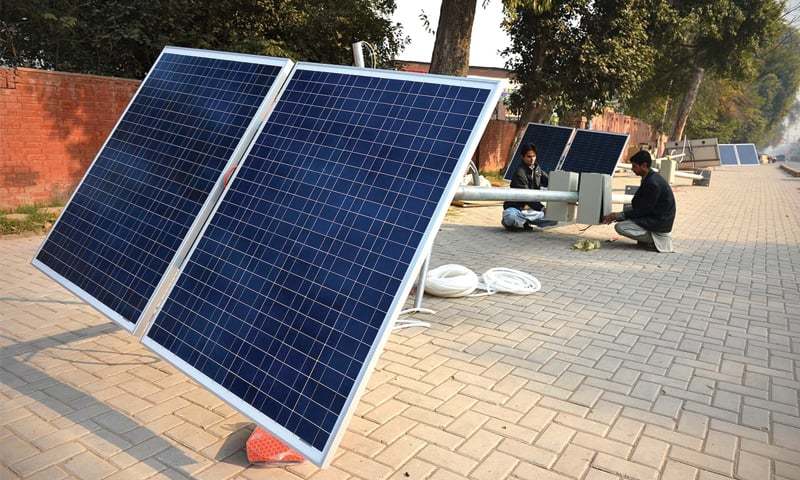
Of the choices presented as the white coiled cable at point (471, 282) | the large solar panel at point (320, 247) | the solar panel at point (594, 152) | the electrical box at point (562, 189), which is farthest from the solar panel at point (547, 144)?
the large solar panel at point (320, 247)

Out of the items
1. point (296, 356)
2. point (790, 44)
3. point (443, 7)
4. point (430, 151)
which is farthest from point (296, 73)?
point (790, 44)

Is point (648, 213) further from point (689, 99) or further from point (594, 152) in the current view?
point (689, 99)

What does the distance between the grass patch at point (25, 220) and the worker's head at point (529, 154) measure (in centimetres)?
754

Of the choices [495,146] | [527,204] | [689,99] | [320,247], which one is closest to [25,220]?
[320,247]

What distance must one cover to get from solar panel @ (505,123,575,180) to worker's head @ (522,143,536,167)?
3.66 ft

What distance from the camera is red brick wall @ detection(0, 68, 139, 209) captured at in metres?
9.49

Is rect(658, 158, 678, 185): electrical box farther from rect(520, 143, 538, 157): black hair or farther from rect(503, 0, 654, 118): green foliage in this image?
rect(520, 143, 538, 157): black hair

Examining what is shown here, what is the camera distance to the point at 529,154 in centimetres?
1031

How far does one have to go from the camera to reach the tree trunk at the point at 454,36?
12.3 m

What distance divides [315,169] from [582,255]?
6675 millimetres

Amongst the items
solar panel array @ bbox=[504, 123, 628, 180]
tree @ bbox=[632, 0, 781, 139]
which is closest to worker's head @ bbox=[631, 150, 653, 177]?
solar panel array @ bbox=[504, 123, 628, 180]

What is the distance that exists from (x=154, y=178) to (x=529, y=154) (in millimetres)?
7457

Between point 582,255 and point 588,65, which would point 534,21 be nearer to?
point 588,65

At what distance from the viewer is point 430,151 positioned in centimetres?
288
